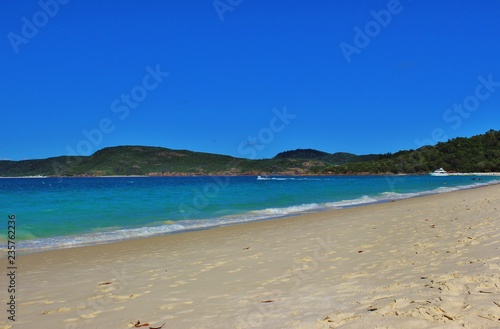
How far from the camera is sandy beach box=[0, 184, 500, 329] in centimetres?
456

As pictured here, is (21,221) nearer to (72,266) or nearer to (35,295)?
(72,266)

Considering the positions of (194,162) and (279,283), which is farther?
(194,162)

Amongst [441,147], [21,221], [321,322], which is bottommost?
[321,322]

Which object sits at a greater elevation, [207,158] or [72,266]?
[207,158]

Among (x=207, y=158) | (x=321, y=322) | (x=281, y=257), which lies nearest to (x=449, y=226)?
(x=281, y=257)

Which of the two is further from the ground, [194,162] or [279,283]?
[194,162]

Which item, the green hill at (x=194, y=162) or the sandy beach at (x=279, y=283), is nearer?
the sandy beach at (x=279, y=283)

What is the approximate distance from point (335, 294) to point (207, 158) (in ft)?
593

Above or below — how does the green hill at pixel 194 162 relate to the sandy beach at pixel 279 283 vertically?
above

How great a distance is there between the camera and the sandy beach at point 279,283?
4.56 m

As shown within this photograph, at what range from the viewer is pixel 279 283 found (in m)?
6.55

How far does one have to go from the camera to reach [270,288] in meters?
6.25

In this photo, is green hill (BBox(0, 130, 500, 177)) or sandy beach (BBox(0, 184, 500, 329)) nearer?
sandy beach (BBox(0, 184, 500, 329))

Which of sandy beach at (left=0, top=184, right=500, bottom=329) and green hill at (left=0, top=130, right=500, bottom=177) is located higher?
green hill at (left=0, top=130, right=500, bottom=177)
